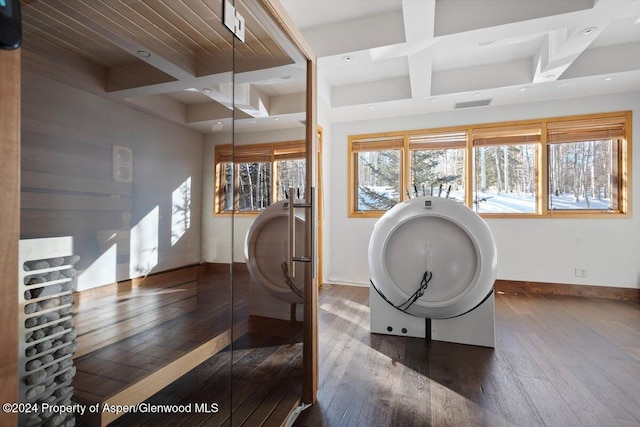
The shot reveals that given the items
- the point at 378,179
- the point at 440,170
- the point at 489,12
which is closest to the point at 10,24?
the point at 489,12

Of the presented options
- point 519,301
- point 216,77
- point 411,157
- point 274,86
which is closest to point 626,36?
point 411,157

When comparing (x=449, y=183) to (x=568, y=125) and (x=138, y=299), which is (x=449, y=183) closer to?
(x=568, y=125)

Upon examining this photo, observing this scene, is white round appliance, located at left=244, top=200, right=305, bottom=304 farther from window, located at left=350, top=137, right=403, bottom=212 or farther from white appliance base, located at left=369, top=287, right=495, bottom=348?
window, located at left=350, top=137, right=403, bottom=212

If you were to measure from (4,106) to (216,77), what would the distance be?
820 millimetres

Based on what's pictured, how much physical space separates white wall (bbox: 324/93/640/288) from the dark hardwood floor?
3.26 feet

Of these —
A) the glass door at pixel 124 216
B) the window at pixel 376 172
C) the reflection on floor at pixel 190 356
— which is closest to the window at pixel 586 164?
the window at pixel 376 172

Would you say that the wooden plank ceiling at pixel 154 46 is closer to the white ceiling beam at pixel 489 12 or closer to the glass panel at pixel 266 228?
the glass panel at pixel 266 228

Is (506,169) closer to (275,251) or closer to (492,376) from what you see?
(492,376)

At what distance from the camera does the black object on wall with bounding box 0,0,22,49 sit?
45 centimetres

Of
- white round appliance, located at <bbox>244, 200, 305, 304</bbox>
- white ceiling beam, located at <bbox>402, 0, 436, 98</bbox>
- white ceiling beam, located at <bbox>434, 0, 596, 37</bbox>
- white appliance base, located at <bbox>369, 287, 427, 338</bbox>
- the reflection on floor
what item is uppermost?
white ceiling beam, located at <bbox>434, 0, 596, 37</bbox>

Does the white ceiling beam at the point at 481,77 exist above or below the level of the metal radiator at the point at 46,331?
above

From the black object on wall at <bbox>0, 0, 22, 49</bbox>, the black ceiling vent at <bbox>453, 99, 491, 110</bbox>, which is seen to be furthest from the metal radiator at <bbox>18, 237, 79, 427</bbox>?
the black ceiling vent at <bbox>453, 99, 491, 110</bbox>

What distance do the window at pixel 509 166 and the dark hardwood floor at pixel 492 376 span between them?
1638mm

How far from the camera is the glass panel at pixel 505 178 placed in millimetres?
4223
